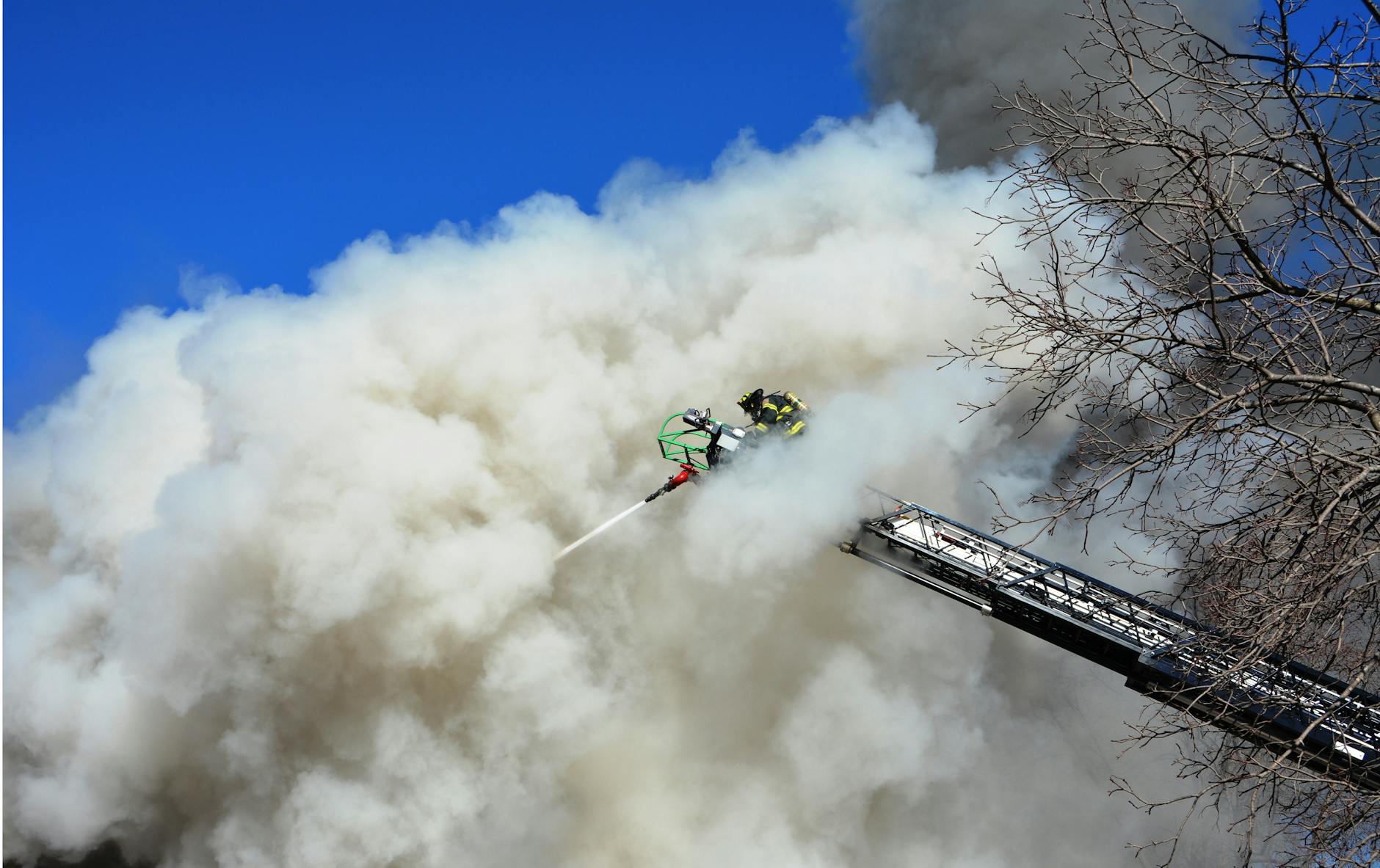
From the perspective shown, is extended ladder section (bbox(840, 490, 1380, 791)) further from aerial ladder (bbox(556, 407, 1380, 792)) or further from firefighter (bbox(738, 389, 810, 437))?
firefighter (bbox(738, 389, 810, 437))

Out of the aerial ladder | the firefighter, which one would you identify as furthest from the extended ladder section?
the firefighter

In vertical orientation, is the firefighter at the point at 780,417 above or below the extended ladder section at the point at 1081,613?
above

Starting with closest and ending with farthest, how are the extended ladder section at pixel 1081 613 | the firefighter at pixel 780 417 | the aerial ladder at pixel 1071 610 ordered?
the aerial ladder at pixel 1071 610 → the extended ladder section at pixel 1081 613 → the firefighter at pixel 780 417

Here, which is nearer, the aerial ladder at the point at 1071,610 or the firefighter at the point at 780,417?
the aerial ladder at the point at 1071,610

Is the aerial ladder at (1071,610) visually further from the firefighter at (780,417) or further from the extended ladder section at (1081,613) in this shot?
the firefighter at (780,417)

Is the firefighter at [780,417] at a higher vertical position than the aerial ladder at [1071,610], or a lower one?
higher

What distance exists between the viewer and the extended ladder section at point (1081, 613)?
Answer: 7645 millimetres

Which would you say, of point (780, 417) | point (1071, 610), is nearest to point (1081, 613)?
point (1071, 610)

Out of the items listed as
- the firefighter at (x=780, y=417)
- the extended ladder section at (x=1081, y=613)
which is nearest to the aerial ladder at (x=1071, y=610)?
the extended ladder section at (x=1081, y=613)

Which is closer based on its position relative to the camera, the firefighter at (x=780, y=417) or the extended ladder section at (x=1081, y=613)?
the extended ladder section at (x=1081, y=613)

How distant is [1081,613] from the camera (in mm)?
9875

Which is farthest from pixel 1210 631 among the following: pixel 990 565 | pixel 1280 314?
pixel 990 565

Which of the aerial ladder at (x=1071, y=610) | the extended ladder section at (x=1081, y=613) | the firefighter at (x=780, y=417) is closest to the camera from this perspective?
the aerial ladder at (x=1071, y=610)

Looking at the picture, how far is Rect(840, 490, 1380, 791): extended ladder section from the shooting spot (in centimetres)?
764
